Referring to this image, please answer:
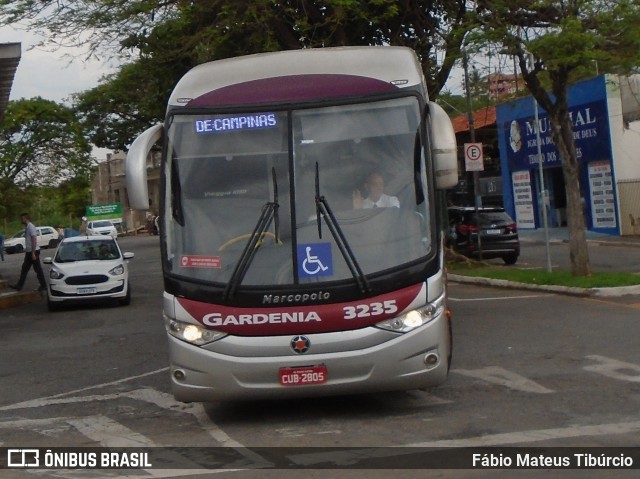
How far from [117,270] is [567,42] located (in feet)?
34.5

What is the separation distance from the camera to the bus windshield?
358 inches

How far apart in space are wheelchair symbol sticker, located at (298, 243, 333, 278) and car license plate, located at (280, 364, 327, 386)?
0.80 meters

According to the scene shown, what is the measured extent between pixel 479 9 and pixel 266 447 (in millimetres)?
14047

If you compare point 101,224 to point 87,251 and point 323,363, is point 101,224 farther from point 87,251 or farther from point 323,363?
point 323,363

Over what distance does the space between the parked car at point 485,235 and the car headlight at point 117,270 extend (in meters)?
9.49

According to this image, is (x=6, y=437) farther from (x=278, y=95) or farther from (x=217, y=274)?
(x=278, y=95)

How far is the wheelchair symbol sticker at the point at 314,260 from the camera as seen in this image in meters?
9.04

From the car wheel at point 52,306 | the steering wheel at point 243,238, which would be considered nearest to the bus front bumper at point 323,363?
the steering wheel at point 243,238

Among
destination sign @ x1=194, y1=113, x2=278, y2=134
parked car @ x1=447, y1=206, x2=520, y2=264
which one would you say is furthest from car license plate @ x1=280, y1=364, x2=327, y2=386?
parked car @ x1=447, y1=206, x2=520, y2=264

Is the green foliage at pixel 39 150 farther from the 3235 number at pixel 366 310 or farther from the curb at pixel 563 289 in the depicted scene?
the 3235 number at pixel 366 310

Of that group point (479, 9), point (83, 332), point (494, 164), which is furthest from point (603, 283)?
point (494, 164)

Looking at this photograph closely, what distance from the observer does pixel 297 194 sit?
9.25 m

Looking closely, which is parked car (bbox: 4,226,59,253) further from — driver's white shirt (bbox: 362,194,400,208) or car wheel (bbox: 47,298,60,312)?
driver's white shirt (bbox: 362,194,400,208)

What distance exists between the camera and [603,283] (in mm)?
19188
